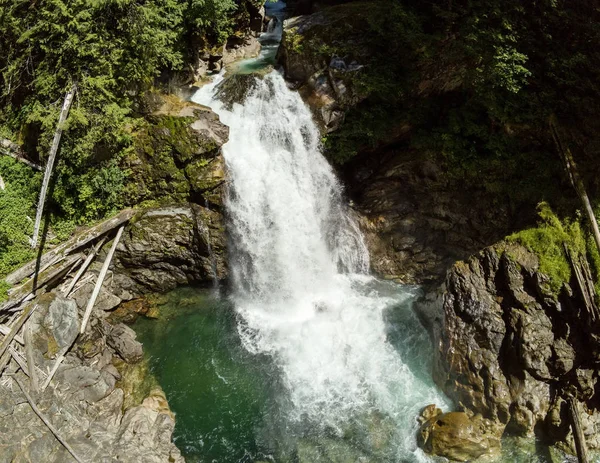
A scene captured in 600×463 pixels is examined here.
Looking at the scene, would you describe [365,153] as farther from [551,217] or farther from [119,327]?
[119,327]

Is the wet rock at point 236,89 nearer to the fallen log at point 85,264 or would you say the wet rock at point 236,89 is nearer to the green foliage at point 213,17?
the green foliage at point 213,17

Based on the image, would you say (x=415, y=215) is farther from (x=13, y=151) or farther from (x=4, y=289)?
(x=13, y=151)

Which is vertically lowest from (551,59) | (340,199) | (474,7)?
(340,199)

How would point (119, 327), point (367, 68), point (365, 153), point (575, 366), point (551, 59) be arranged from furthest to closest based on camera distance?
1. point (365, 153)
2. point (367, 68)
3. point (119, 327)
4. point (551, 59)
5. point (575, 366)

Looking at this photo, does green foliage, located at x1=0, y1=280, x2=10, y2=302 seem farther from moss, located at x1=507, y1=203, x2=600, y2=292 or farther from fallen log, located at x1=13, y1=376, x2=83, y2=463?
moss, located at x1=507, y1=203, x2=600, y2=292

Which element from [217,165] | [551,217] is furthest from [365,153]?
[551,217]

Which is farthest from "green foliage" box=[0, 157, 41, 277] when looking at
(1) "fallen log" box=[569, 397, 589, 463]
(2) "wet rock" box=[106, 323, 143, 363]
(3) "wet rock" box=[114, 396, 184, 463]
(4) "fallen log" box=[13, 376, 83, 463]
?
(1) "fallen log" box=[569, 397, 589, 463]

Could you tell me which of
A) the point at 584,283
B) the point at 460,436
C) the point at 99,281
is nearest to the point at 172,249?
the point at 99,281
